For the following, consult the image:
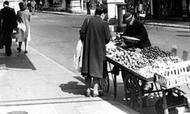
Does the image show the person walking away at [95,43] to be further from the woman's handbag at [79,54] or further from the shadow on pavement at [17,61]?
the shadow on pavement at [17,61]

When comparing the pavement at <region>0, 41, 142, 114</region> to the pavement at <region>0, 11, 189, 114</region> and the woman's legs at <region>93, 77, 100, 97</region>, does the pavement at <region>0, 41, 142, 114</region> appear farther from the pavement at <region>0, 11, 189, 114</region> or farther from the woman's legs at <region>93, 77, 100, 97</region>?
the woman's legs at <region>93, 77, 100, 97</region>

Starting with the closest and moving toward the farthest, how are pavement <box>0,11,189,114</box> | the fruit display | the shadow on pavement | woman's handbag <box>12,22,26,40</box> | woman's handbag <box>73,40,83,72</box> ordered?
the fruit display → pavement <box>0,11,189,114</box> → woman's handbag <box>73,40,83,72</box> → the shadow on pavement → woman's handbag <box>12,22,26,40</box>

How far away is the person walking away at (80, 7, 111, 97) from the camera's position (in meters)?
8.91

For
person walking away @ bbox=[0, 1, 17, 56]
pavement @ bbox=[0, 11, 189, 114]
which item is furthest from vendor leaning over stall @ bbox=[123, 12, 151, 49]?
person walking away @ bbox=[0, 1, 17, 56]

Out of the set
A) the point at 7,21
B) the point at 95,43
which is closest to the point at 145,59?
the point at 95,43

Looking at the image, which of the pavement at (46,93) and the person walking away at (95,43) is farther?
the person walking away at (95,43)

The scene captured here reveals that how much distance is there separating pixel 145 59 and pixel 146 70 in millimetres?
526

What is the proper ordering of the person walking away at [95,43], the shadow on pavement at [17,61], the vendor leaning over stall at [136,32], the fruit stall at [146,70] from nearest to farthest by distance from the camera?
the fruit stall at [146,70] → the vendor leaning over stall at [136,32] → the person walking away at [95,43] → the shadow on pavement at [17,61]

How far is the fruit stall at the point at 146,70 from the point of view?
7242 mm

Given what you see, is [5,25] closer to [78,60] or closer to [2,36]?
[2,36]

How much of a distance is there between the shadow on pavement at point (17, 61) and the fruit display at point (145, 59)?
4812 mm

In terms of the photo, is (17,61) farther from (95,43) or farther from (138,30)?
(138,30)

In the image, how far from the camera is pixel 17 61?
14.1 metres

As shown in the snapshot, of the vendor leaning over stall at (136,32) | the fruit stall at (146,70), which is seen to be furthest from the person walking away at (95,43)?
the vendor leaning over stall at (136,32)
